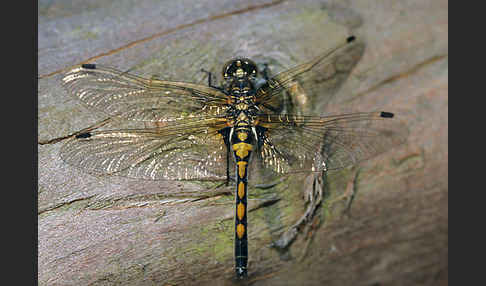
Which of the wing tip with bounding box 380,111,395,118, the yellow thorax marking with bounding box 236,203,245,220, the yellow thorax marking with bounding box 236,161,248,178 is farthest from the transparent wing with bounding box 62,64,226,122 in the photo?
the wing tip with bounding box 380,111,395,118

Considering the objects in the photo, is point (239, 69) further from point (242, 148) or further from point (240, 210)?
point (240, 210)

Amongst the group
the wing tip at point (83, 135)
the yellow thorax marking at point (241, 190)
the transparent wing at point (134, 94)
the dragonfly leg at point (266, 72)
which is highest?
the dragonfly leg at point (266, 72)

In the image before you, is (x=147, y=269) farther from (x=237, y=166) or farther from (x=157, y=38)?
(x=157, y=38)

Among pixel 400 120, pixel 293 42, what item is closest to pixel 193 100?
pixel 293 42

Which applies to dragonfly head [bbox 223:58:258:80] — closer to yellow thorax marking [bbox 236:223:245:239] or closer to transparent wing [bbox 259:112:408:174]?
transparent wing [bbox 259:112:408:174]

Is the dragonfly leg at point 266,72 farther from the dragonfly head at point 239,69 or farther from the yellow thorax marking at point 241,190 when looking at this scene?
the yellow thorax marking at point 241,190

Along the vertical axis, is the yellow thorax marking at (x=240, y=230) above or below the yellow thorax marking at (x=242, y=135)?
below

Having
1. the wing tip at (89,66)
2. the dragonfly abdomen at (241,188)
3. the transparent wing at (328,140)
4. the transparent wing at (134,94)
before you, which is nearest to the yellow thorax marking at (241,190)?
the dragonfly abdomen at (241,188)
